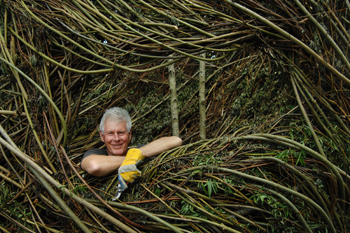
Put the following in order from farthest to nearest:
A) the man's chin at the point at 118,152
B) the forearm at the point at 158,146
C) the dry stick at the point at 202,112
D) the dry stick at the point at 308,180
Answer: the dry stick at the point at 202,112 < the man's chin at the point at 118,152 < the forearm at the point at 158,146 < the dry stick at the point at 308,180

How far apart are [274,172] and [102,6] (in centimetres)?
137

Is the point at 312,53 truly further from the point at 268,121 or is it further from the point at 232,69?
the point at 232,69

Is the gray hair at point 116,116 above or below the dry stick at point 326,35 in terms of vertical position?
below

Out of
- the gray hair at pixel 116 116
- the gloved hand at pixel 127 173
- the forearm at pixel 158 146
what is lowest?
the gloved hand at pixel 127 173

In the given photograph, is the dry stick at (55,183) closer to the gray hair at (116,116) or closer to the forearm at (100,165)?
the forearm at (100,165)

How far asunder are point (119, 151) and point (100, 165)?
1.93ft

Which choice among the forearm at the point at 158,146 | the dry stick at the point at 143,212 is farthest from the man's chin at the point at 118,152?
the dry stick at the point at 143,212

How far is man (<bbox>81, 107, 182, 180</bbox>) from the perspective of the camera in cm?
166

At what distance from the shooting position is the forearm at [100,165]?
166 cm

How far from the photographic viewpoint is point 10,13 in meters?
1.77

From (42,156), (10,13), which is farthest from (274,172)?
(10,13)

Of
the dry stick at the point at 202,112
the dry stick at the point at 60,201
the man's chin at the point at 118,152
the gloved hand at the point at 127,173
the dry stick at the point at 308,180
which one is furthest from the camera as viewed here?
the dry stick at the point at 202,112

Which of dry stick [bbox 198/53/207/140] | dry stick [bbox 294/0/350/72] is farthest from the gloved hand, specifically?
dry stick [bbox 198/53/207/140]

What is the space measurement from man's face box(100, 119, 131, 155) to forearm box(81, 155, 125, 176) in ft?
1.56
